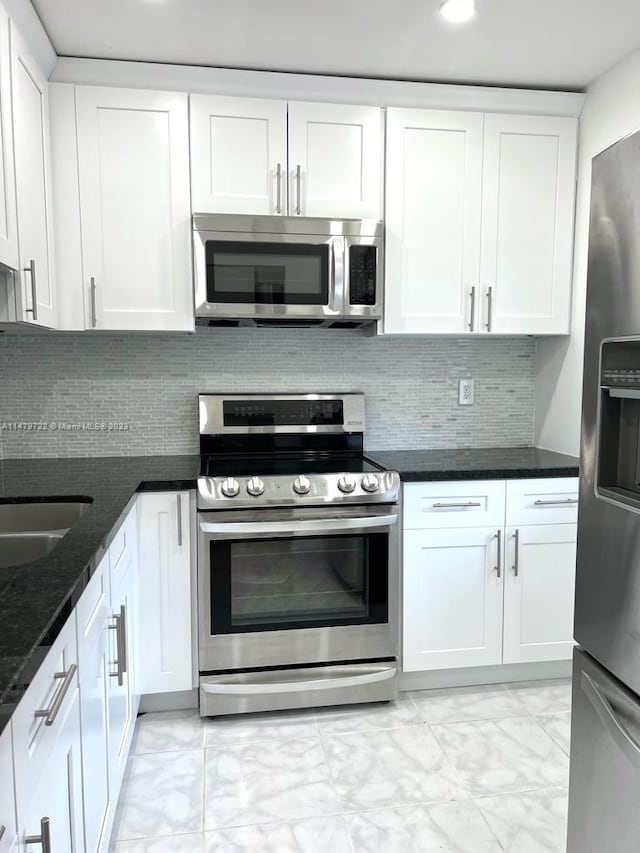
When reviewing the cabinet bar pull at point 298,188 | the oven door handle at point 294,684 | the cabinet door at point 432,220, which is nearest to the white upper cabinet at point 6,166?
the cabinet bar pull at point 298,188

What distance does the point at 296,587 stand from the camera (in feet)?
7.48

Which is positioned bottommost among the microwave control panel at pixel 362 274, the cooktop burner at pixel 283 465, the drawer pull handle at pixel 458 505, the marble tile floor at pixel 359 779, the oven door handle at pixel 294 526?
the marble tile floor at pixel 359 779

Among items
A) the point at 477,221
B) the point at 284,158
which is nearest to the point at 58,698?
the point at 284,158

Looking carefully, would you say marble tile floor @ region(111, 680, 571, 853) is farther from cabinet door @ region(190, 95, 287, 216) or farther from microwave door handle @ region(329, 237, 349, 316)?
cabinet door @ region(190, 95, 287, 216)

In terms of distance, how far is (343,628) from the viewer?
7.57 feet

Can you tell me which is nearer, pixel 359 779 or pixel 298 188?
pixel 359 779

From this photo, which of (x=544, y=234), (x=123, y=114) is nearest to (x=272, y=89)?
(x=123, y=114)

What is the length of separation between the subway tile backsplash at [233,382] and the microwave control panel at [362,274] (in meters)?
0.38

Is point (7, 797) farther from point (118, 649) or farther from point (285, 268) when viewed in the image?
point (285, 268)

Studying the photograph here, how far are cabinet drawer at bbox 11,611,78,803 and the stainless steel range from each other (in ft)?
3.41

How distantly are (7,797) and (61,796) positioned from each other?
338 mm

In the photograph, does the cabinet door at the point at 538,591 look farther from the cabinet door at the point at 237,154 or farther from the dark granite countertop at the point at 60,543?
the cabinet door at the point at 237,154

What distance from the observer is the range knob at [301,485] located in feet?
7.16

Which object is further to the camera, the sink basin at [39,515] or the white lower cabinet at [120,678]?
the sink basin at [39,515]
